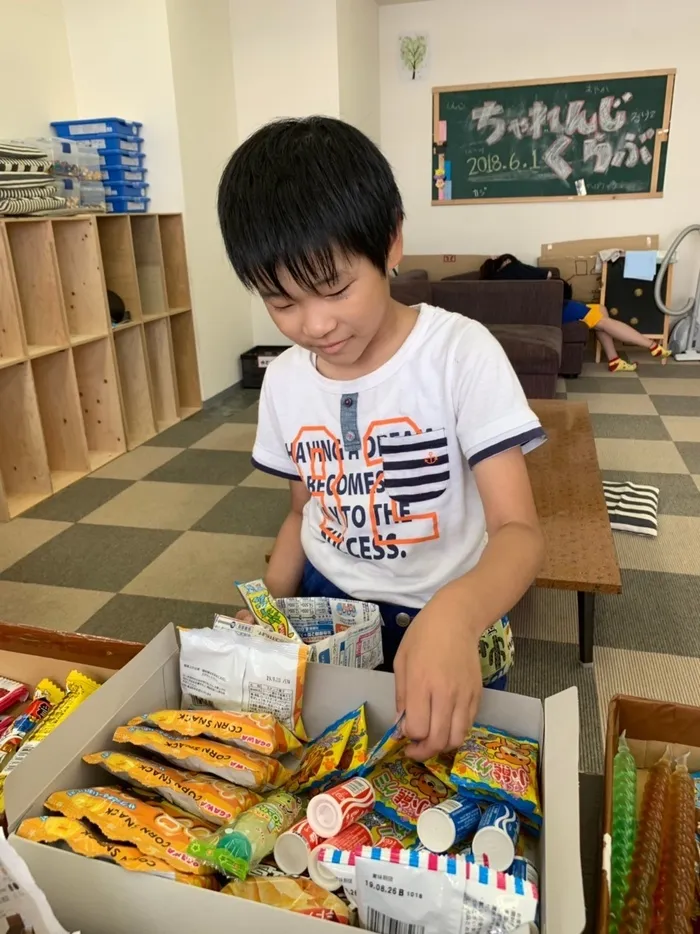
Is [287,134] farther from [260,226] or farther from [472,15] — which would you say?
[472,15]

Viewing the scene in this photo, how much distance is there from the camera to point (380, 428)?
82cm

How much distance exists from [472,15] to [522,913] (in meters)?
5.93

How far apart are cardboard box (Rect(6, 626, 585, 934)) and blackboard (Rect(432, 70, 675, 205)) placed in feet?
17.7

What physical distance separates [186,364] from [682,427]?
2.65 meters

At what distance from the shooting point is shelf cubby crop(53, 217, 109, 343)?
3.15 m

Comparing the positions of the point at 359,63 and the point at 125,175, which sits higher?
the point at 359,63

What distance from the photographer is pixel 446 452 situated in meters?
0.81

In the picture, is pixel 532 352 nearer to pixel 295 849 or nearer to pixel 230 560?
pixel 230 560

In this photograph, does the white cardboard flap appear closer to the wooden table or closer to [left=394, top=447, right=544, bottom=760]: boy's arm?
[left=394, top=447, right=544, bottom=760]: boy's arm

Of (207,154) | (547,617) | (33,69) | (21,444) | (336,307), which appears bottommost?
(547,617)

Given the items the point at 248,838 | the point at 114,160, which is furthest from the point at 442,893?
the point at 114,160

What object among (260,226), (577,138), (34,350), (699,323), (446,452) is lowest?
(699,323)

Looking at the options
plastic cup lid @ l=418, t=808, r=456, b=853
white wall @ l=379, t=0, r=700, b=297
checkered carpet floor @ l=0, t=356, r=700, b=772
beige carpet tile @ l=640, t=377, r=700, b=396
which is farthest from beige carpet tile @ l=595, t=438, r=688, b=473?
plastic cup lid @ l=418, t=808, r=456, b=853

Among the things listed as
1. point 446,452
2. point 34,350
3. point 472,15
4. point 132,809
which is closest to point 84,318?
point 34,350
